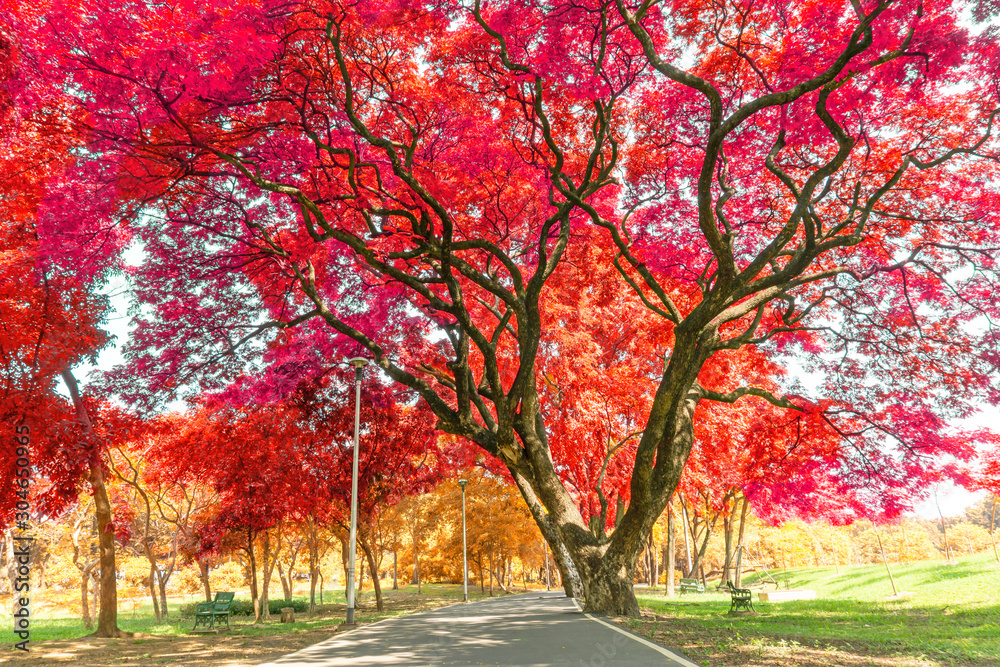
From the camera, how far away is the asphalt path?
6414mm

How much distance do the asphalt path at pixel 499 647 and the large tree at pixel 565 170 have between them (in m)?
→ 1.63

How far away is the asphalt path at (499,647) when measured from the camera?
6.41 m

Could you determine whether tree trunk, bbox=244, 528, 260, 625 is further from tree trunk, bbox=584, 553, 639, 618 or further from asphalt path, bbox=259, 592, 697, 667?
tree trunk, bbox=584, 553, 639, 618

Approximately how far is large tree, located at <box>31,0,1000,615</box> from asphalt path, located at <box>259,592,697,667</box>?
163 centimetres

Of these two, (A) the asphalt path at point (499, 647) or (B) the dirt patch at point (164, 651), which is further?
(B) the dirt patch at point (164, 651)

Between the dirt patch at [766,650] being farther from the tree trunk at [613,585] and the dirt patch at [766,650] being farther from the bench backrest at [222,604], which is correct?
the bench backrest at [222,604]

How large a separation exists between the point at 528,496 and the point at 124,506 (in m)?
19.3

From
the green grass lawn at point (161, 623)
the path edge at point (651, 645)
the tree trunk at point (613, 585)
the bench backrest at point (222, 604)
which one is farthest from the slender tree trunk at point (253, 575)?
the path edge at point (651, 645)

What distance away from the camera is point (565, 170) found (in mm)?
12266

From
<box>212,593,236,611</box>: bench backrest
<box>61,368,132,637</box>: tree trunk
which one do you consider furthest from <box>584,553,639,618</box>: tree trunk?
<box>61,368,132,637</box>: tree trunk

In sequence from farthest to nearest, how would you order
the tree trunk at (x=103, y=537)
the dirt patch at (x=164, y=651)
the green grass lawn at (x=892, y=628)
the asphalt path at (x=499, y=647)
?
1. the tree trunk at (x=103, y=537)
2. the dirt patch at (x=164, y=651)
3. the green grass lawn at (x=892, y=628)
4. the asphalt path at (x=499, y=647)

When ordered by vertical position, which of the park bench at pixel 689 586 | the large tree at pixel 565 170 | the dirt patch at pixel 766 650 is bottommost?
the park bench at pixel 689 586

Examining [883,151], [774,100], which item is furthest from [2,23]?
[883,151]

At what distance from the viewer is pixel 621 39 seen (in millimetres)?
9328
